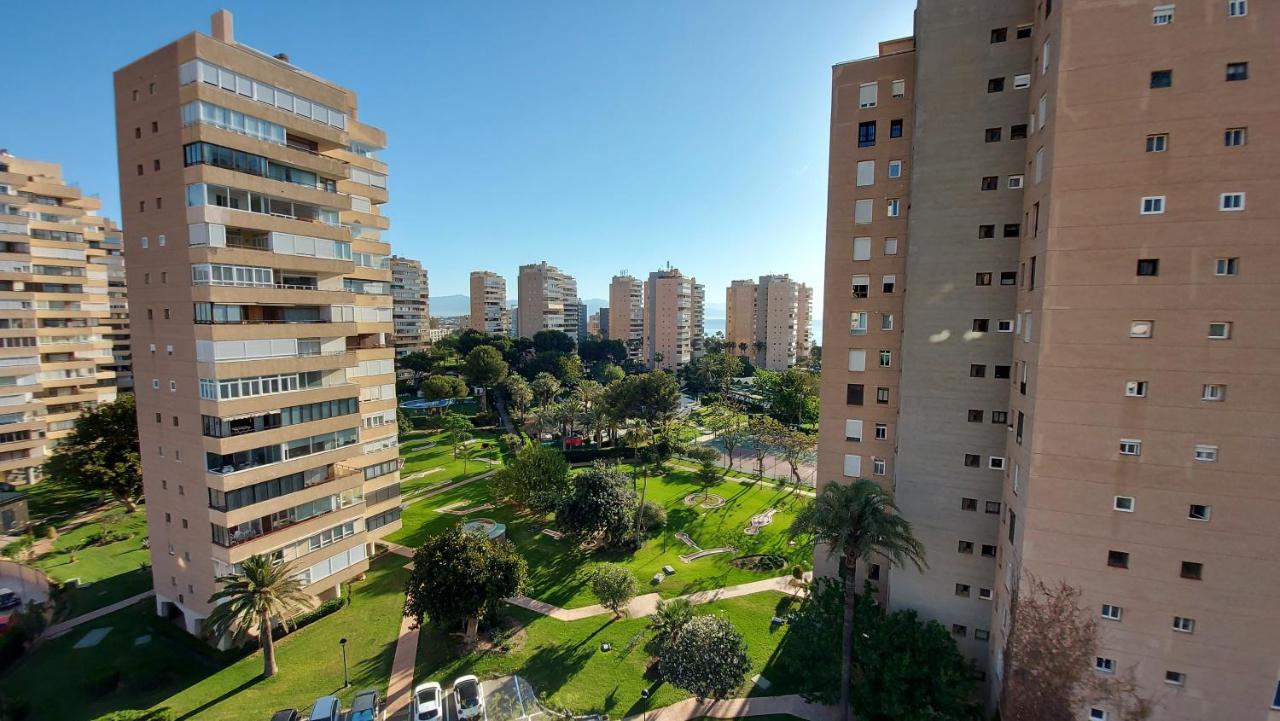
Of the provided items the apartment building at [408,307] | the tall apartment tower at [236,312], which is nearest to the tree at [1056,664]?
the tall apartment tower at [236,312]

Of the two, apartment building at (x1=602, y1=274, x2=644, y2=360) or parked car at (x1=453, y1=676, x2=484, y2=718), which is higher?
apartment building at (x1=602, y1=274, x2=644, y2=360)

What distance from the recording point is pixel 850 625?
2314 cm

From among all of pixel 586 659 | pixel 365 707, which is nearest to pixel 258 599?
pixel 365 707

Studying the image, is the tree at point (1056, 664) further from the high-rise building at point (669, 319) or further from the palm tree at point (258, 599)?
the high-rise building at point (669, 319)

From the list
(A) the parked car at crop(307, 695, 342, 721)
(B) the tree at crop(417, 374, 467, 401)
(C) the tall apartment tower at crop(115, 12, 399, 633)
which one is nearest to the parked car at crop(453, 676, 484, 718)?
(A) the parked car at crop(307, 695, 342, 721)

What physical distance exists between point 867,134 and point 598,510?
105 feet

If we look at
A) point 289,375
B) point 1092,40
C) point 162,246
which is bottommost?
point 289,375

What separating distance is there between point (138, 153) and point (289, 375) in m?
14.1

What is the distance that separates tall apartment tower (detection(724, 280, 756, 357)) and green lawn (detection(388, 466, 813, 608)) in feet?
305

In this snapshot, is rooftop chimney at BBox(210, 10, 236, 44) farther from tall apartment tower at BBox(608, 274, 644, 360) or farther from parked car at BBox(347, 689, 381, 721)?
tall apartment tower at BBox(608, 274, 644, 360)

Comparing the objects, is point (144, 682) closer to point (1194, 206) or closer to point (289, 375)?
point (289, 375)

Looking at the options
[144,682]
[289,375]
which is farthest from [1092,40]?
[144,682]

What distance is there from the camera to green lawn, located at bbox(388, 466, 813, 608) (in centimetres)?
3706

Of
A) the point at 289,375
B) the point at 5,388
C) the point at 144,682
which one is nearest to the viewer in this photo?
the point at 144,682
